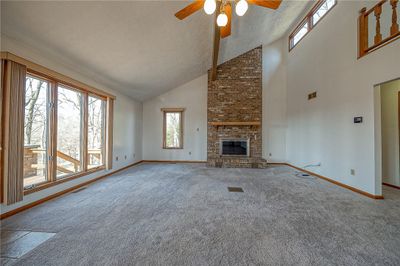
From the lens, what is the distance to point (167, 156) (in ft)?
21.7

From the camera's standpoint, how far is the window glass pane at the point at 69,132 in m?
3.15

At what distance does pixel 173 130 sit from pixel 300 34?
5.62 m

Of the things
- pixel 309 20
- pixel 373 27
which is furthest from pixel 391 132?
pixel 309 20

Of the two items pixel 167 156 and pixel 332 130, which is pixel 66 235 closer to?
pixel 167 156

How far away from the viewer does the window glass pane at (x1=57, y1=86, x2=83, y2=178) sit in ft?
10.3

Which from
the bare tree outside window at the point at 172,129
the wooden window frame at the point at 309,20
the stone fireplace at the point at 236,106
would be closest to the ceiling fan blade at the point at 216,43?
the stone fireplace at the point at 236,106

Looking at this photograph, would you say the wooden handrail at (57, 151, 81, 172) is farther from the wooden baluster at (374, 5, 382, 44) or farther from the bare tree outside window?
the wooden baluster at (374, 5, 382, 44)

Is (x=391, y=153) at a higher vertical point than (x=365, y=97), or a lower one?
lower

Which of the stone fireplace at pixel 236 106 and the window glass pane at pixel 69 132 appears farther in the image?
the stone fireplace at pixel 236 106

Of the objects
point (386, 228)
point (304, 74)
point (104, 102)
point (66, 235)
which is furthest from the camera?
point (304, 74)

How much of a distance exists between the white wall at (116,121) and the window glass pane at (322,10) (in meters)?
6.14

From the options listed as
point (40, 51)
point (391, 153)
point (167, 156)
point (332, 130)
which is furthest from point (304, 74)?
point (40, 51)

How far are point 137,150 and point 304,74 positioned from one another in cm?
633

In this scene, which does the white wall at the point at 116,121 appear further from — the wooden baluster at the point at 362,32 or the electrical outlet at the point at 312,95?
the electrical outlet at the point at 312,95
